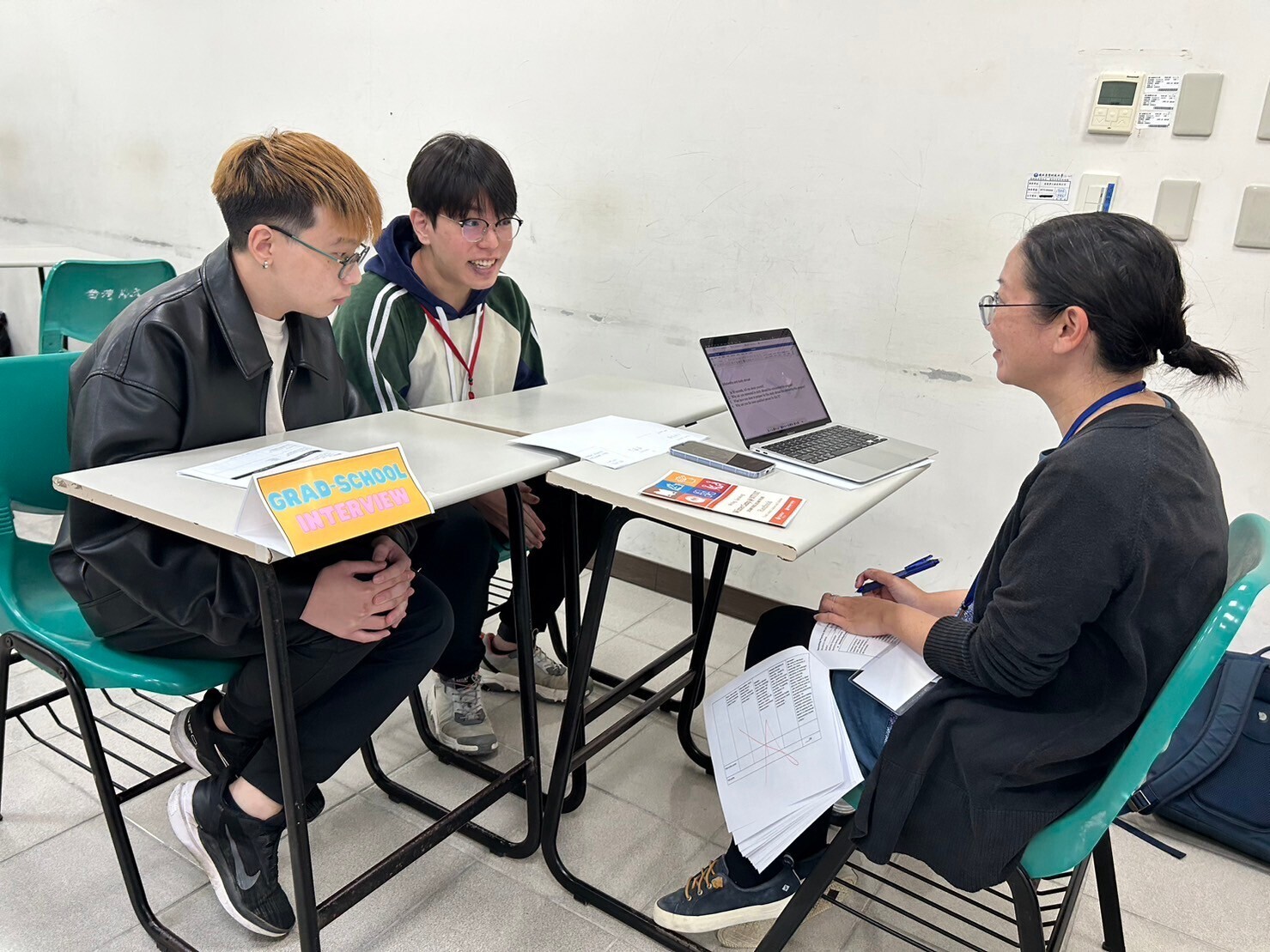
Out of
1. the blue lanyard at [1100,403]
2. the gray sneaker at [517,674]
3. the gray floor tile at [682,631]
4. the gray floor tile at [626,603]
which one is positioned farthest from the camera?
the gray floor tile at [626,603]

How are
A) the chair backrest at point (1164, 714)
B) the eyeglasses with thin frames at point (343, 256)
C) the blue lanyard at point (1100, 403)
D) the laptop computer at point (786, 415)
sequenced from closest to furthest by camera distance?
the chair backrest at point (1164, 714) → the blue lanyard at point (1100, 403) → the eyeglasses with thin frames at point (343, 256) → the laptop computer at point (786, 415)

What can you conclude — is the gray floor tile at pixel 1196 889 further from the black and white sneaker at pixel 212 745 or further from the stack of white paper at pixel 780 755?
the black and white sneaker at pixel 212 745

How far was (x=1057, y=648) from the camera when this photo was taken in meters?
1.04

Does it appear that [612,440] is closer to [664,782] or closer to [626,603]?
[664,782]

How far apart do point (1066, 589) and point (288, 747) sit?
3.37 ft

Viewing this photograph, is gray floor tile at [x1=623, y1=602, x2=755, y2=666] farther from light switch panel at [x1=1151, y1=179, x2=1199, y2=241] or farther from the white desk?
light switch panel at [x1=1151, y1=179, x2=1199, y2=241]

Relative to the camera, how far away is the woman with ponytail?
3.33 feet

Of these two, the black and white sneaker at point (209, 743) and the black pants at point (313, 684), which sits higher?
the black pants at point (313, 684)

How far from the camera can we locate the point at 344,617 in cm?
132

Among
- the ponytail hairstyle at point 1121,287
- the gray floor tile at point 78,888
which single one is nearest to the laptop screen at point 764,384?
the ponytail hairstyle at point 1121,287

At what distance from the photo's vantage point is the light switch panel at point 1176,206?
1880mm

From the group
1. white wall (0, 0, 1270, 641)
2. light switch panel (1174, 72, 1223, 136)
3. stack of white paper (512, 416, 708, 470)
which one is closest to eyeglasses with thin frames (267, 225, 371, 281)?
stack of white paper (512, 416, 708, 470)

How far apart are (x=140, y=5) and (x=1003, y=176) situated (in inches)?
135

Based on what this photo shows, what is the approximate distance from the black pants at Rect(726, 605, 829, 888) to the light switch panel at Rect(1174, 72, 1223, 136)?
50.6 inches
